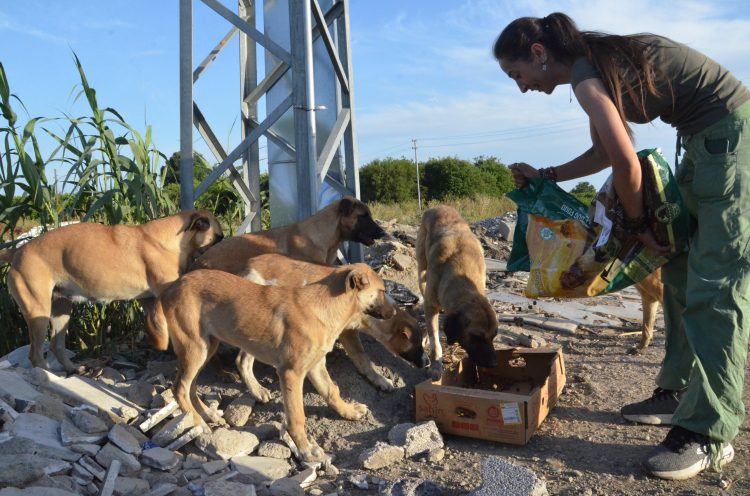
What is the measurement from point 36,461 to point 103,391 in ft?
4.75

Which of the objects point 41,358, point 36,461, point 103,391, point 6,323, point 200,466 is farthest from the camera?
point 6,323

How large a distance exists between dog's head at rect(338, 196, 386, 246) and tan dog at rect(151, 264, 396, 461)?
55.3 inches

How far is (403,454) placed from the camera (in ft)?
11.3

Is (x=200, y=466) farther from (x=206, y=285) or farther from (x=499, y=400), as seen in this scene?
(x=499, y=400)

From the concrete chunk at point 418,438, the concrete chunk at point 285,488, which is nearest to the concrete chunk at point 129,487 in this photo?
the concrete chunk at point 285,488

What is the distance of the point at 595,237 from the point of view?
329cm

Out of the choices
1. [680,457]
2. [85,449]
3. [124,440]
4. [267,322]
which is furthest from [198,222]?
[680,457]

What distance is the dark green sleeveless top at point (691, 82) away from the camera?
9.18ft

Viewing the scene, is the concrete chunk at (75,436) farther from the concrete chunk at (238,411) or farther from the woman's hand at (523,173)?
the woman's hand at (523,173)

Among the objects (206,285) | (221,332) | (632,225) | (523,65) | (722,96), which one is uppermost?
(523,65)

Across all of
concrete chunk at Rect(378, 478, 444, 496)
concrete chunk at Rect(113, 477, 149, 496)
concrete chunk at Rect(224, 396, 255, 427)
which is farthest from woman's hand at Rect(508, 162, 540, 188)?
concrete chunk at Rect(113, 477, 149, 496)

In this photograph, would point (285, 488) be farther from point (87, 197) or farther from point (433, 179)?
point (433, 179)

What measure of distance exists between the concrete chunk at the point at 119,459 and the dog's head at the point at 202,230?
2.21m

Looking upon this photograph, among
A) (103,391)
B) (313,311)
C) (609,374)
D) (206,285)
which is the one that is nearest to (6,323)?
(103,391)
